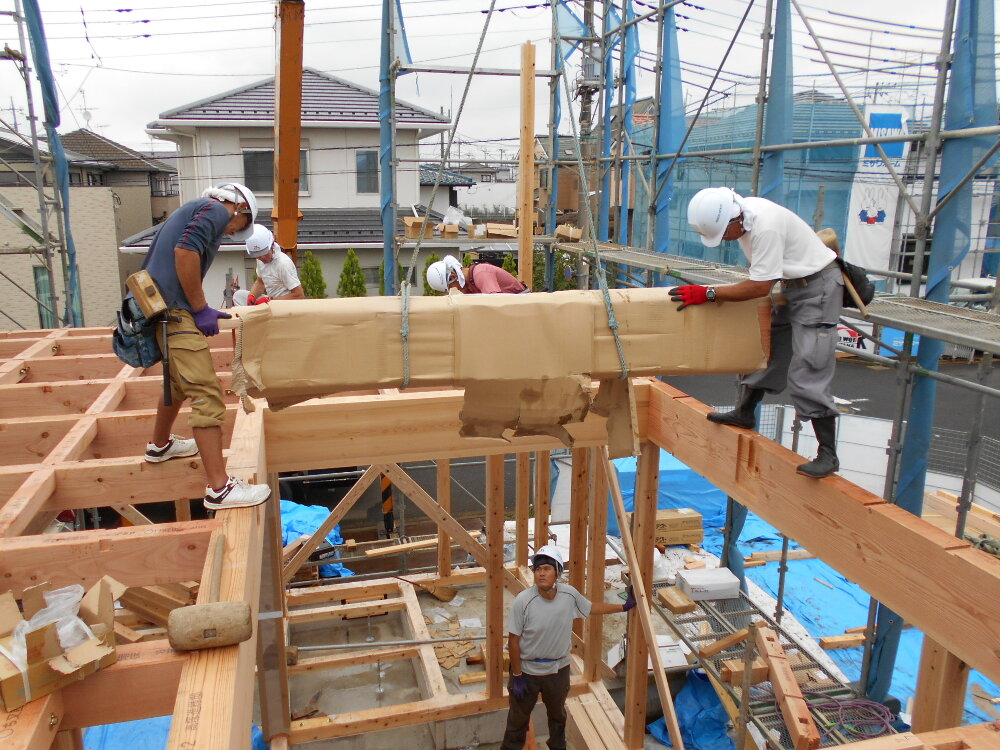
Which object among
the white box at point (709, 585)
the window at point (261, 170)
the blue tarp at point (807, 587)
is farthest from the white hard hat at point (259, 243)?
the window at point (261, 170)

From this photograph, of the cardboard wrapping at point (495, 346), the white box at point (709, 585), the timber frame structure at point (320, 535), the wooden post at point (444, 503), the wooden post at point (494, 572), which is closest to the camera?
the timber frame structure at point (320, 535)

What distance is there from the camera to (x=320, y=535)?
6098mm

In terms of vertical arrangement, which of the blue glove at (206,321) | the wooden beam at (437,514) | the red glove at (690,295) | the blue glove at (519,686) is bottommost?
the blue glove at (519,686)

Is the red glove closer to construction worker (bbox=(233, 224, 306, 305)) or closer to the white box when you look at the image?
construction worker (bbox=(233, 224, 306, 305))

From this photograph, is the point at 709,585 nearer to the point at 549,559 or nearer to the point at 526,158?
the point at 549,559

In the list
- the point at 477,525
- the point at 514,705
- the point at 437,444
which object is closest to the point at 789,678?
the point at 514,705

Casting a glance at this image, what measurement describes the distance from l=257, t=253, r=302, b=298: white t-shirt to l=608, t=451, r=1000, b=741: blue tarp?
4.70m

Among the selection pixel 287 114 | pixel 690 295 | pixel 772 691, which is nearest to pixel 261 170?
pixel 287 114

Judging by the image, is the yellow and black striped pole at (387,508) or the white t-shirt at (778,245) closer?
the white t-shirt at (778,245)

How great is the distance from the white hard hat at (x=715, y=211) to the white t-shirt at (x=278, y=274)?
343cm

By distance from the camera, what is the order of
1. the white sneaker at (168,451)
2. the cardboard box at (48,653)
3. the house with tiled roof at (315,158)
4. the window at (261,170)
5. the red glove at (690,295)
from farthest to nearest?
the window at (261,170) → the house with tiled roof at (315,158) → the white sneaker at (168,451) → the red glove at (690,295) → the cardboard box at (48,653)

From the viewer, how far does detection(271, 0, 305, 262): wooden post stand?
5462mm

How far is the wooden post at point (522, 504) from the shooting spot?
673 cm

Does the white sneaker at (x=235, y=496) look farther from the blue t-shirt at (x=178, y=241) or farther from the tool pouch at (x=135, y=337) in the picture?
the blue t-shirt at (x=178, y=241)
